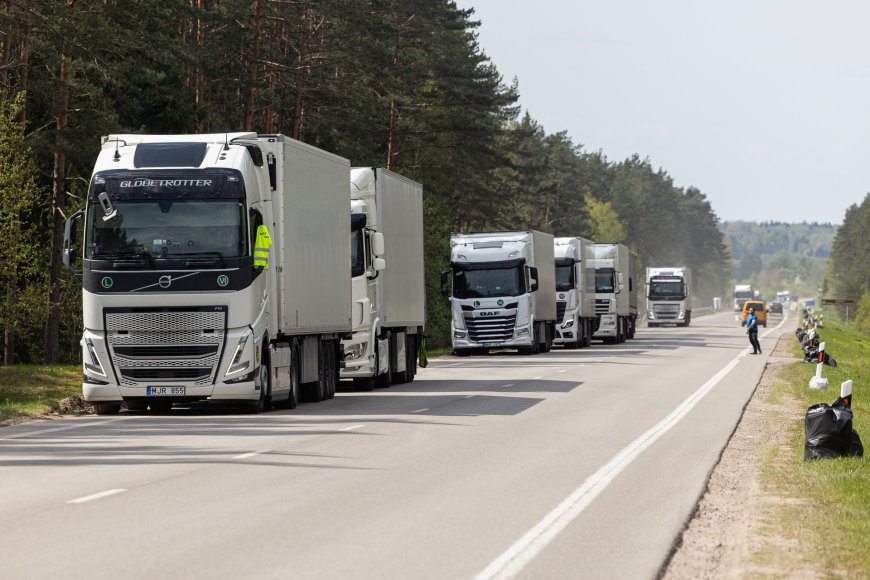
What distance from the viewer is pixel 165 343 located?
20.2m

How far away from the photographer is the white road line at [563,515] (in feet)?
27.6

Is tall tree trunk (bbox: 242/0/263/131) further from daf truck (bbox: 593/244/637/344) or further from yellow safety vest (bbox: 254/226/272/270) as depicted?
yellow safety vest (bbox: 254/226/272/270)

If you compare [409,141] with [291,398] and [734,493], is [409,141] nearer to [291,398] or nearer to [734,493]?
[291,398]

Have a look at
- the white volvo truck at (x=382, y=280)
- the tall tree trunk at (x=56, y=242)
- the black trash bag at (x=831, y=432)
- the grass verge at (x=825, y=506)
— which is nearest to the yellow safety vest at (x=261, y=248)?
the white volvo truck at (x=382, y=280)

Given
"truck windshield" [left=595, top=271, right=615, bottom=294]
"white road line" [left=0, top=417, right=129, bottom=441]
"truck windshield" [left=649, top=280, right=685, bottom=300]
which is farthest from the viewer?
"truck windshield" [left=649, top=280, right=685, bottom=300]

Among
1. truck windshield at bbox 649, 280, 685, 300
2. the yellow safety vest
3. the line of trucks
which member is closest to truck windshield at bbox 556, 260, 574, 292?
the line of trucks

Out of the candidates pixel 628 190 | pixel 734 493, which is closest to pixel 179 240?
pixel 734 493

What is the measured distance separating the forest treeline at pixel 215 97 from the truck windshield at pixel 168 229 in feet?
38.2

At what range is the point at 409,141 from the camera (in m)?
64.9

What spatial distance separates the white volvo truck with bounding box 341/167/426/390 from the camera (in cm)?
2697

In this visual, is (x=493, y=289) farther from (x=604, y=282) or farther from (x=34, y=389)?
(x=34, y=389)

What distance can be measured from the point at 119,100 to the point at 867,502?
36956 millimetres

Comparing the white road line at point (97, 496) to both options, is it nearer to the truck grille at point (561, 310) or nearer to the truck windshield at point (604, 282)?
the truck grille at point (561, 310)

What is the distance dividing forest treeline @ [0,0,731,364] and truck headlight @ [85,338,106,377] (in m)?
11.7
